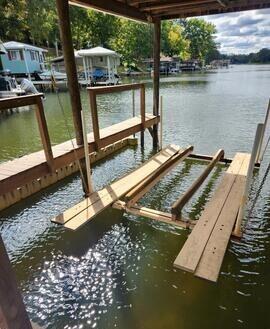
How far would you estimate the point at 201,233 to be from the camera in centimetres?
341

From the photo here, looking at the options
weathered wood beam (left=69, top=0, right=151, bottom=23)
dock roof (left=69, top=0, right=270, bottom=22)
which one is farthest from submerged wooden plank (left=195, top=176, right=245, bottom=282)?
weathered wood beam (left=69, top=0, right=151, bottom=23)

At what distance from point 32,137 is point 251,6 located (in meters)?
8.28

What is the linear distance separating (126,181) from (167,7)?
4247mm

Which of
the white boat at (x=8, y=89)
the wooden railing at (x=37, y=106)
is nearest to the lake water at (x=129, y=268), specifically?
the wooden railing at (x=37, y=106)

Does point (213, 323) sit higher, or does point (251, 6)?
point (251, 6)

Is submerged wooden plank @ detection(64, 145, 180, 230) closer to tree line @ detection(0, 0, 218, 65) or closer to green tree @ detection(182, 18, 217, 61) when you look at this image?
tree line @ detection(0, 0, 218, 65)

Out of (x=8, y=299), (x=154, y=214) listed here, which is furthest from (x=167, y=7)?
(x=8, y=299)

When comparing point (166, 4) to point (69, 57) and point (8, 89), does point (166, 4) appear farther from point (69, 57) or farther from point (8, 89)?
point (8, 89)

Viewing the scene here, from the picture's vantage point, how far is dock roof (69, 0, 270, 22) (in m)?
5.13

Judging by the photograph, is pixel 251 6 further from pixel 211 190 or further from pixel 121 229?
pixel 121 229

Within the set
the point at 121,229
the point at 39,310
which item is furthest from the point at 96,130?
the point at 39,310

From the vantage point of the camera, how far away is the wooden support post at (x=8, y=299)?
1588 mm

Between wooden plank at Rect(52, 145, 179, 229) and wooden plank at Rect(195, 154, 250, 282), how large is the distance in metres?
1.81

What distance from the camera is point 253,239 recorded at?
3.98m
